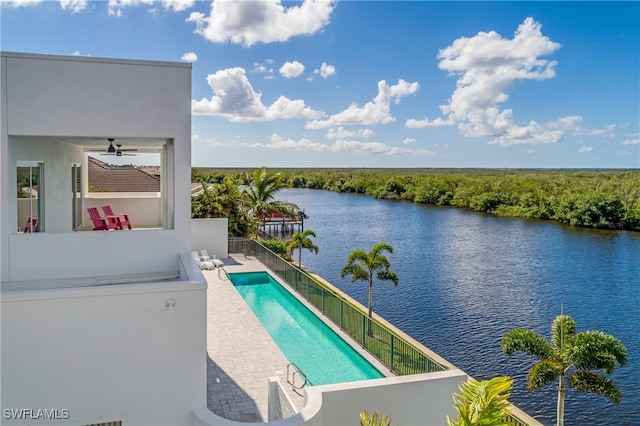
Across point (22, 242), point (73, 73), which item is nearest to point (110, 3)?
point (73, 73)

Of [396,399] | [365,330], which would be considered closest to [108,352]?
[396,399]

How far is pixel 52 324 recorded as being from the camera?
21.8 ft

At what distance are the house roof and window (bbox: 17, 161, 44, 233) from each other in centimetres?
597

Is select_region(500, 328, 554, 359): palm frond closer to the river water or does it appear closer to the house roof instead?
the river water

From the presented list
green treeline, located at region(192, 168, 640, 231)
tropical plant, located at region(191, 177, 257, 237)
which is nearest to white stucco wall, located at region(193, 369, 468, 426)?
tropical plant, located at region(191, 177, 257, 237)

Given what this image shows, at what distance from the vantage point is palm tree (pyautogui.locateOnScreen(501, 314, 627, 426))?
396 inches

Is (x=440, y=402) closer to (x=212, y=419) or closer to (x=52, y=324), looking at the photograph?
(x=212, y=419)

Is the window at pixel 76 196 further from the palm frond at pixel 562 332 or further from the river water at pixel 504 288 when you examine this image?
the river water at pixel 504 288

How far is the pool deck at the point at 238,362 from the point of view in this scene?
875 cm

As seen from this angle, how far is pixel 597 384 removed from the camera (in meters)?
10.2

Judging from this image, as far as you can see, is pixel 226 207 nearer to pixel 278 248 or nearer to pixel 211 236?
pixel 278 248

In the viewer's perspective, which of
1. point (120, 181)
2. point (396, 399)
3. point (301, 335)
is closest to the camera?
point (396, 399)

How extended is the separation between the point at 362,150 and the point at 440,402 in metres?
72.3

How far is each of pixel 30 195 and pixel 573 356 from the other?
10792mm
